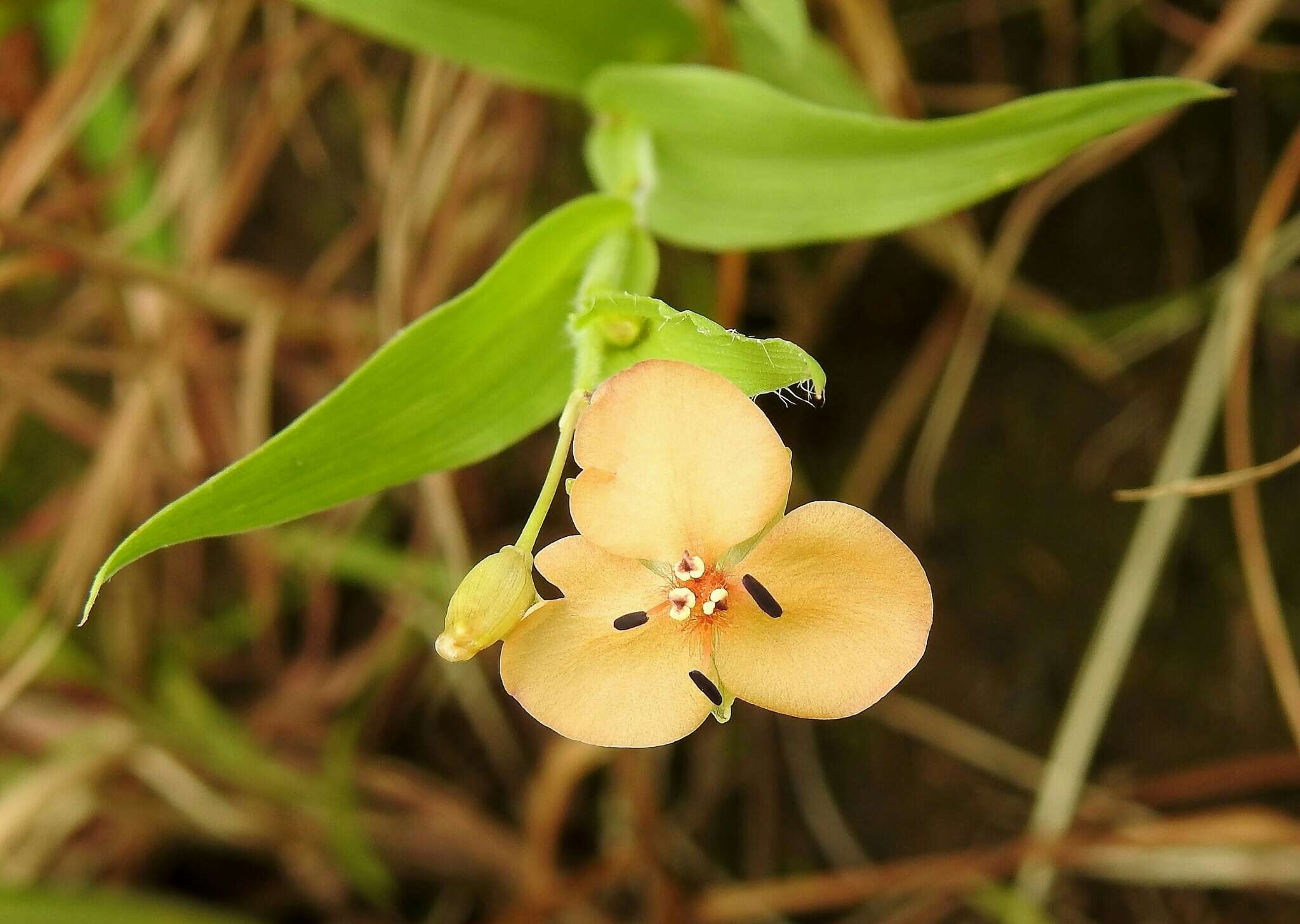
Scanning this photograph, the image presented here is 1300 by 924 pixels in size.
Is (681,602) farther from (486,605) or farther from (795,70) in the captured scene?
(795,70)

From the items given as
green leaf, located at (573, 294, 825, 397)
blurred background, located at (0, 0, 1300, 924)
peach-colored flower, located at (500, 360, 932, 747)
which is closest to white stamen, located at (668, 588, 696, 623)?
peach-colored flower, located at (500, 360, 932, 747)

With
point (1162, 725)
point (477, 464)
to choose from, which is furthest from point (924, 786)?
point (477, 464)

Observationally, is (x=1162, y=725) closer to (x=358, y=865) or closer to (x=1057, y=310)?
(x=1057, y=310)

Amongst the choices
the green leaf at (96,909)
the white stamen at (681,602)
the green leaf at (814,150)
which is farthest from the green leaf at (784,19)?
the green leaf at (96,909)

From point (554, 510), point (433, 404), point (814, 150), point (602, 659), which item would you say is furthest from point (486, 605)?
point (554, 510)

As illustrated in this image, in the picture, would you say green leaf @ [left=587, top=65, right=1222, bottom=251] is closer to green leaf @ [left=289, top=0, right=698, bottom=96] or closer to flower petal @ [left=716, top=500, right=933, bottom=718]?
green leaf @ [left=289, top=0, right=698, bottom=96]

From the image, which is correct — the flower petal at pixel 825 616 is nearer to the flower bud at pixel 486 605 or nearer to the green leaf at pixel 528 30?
the flower bud at pixel 486 605
